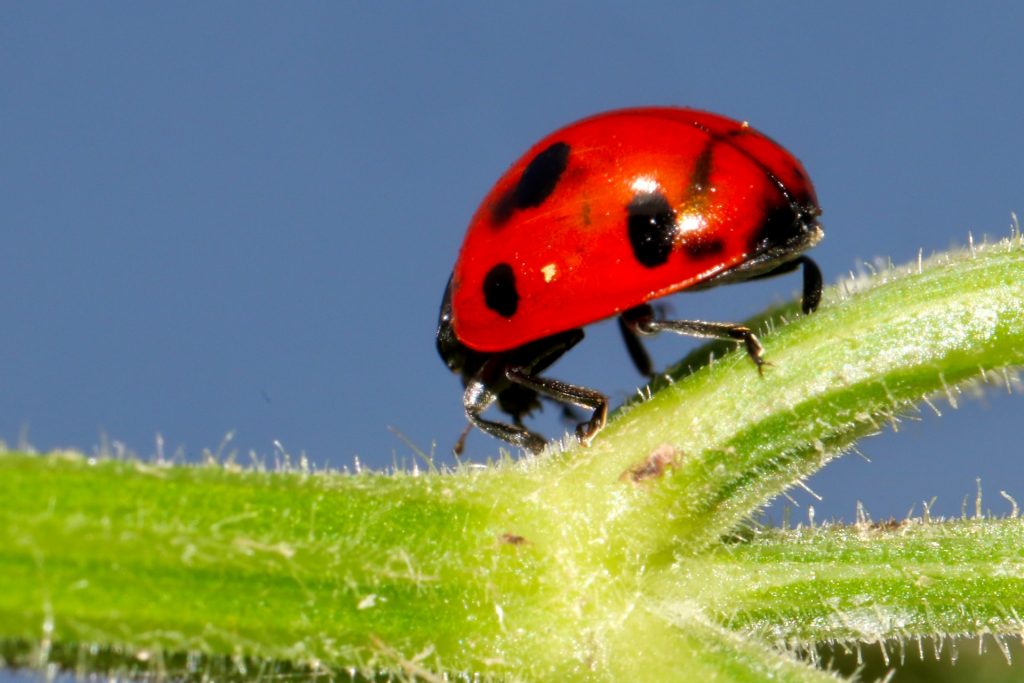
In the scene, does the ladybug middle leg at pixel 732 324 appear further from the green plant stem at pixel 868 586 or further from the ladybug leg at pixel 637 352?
the green plant stem at pixel 868 586

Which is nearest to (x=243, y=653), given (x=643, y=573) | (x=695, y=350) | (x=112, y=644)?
(x=112, y=644)

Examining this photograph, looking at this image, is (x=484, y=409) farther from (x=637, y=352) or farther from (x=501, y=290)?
(x=637, y=352)

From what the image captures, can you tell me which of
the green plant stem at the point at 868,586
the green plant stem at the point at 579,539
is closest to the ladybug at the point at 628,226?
the green plant stem at the point at 579,539

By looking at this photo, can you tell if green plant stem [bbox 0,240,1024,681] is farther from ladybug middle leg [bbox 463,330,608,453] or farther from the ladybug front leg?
the ladybug front leg

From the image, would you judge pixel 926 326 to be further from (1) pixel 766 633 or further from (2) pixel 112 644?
(2) pixel 112 644

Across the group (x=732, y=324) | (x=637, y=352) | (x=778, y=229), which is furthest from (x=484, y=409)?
(x=778, y=229)
